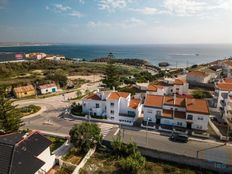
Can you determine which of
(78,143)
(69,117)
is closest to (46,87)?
(69,117)

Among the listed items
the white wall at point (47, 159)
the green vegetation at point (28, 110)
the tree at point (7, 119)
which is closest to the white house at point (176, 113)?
the white wall at point (47, 159)

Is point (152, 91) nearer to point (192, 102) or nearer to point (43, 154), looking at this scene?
point (192, 102)

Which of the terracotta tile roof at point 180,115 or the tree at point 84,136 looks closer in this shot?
the tree at point 84,136

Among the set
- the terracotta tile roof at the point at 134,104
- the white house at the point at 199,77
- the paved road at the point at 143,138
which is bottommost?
the paved road at the point at 143,138

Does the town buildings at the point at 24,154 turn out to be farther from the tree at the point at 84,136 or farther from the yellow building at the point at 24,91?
the yellow building at the point at 24,91

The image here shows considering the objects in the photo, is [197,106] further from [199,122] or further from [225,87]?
[225,87]

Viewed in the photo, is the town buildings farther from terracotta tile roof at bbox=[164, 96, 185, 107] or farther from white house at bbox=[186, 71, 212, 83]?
white house at bbox=[186, 71, 212, 83]

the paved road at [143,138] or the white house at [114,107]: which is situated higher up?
the white house at [114,107]
